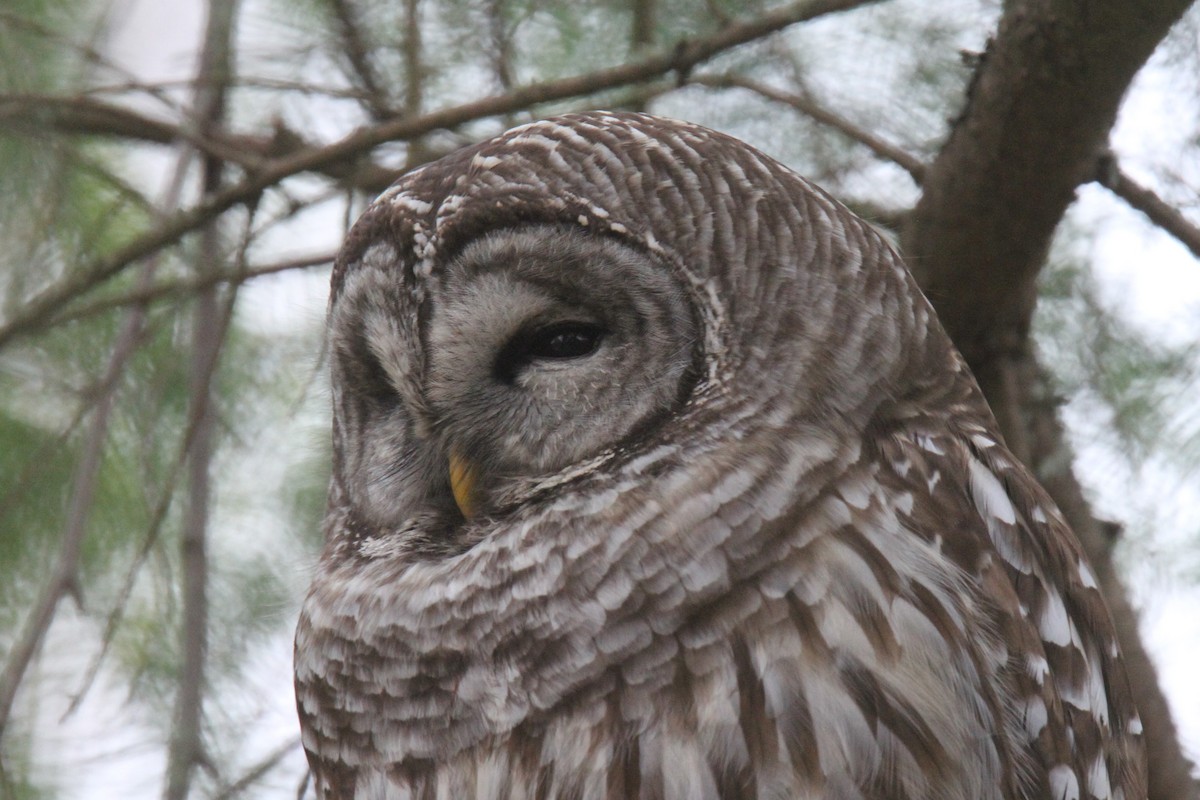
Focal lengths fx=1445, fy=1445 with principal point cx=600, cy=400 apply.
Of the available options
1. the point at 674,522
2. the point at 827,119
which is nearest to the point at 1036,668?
the point at 674,522

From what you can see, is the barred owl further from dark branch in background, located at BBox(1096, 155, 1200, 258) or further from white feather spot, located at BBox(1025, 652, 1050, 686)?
dark branch in background, located at BBox(1096, 155, 1200, 258)

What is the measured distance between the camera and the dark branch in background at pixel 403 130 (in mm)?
2801

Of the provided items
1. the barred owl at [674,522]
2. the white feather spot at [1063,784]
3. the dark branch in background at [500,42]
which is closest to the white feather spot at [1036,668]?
the barred owl at [674,522]

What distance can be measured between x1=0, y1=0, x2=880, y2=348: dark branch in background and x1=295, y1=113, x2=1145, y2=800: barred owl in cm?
20

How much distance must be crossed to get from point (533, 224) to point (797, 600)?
783 millimetres

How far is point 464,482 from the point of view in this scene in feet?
8.33

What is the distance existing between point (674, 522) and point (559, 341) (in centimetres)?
39

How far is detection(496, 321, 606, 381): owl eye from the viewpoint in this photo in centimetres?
245

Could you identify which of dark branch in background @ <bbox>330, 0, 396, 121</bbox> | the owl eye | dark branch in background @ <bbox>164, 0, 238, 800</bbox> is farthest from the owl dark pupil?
dark branch in background @ <bbox>330, 0, 396, 121</bbox>

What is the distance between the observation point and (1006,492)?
246 cm

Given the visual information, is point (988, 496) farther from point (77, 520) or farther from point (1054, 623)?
point (77, 520)

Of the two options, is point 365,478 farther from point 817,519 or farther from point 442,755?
point 817,519

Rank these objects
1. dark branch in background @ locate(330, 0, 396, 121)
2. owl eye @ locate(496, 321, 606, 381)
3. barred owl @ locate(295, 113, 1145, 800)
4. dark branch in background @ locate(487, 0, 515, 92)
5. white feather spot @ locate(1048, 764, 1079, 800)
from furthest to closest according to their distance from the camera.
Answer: dark branch in background @ locate(330, 0, 396, 121), dark branch in background @ locate(487, 0, 515, 92), owl eye @ locate(496, 321, 606, 381), white feather spot @ locate(1048, 764, 1079, 800), barred owl @ locate(295, 113, 1145, 800)

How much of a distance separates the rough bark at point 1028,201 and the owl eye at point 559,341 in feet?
2.83
